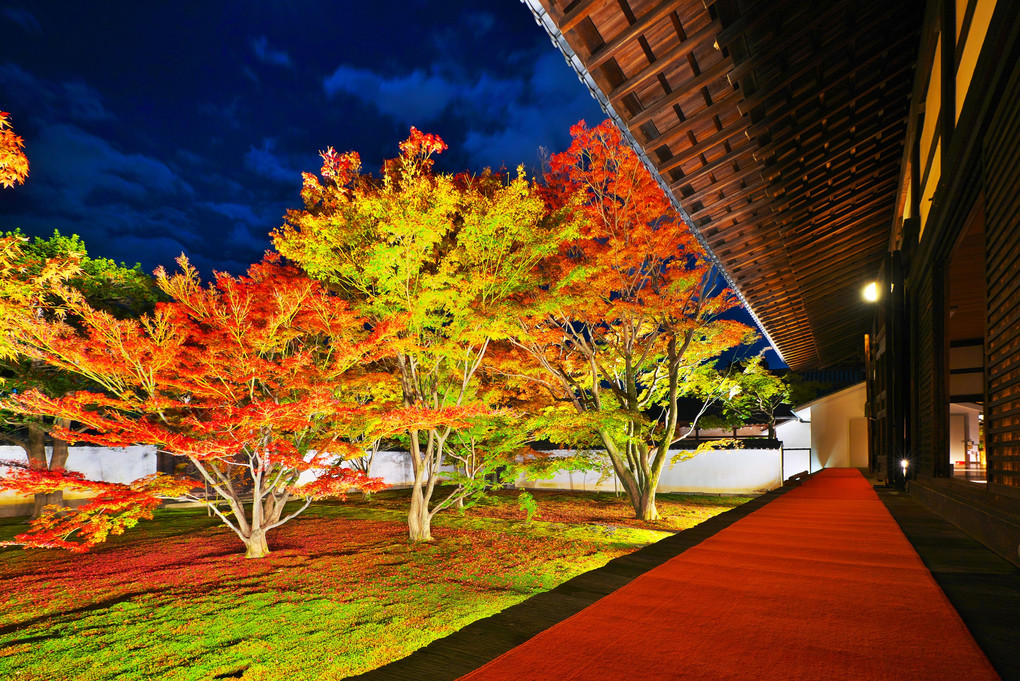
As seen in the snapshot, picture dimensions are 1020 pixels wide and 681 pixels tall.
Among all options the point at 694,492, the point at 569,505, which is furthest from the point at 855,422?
the point at 569,505

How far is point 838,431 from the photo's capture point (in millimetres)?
19234

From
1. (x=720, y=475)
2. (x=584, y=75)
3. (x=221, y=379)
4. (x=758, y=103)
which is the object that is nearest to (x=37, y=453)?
(x=221, y=379)

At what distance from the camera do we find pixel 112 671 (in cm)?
391

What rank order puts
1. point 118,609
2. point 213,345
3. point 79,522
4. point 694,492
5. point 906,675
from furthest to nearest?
point 694,492
point 213,345
point 79,522
point 118,609
point 906,675

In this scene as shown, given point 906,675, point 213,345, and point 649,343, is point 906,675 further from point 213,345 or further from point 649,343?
point 649,343

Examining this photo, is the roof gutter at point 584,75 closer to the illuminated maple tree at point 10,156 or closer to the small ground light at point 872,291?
the illuminated maple tree at point 10,156

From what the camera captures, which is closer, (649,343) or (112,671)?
(112,671)

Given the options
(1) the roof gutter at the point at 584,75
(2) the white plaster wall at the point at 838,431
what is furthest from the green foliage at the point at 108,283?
(2) the white plaster wall at the point at 838,431

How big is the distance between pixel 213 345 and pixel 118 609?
3058 mm

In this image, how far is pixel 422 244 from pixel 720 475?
14098 millimetres

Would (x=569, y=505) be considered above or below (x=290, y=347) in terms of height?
below

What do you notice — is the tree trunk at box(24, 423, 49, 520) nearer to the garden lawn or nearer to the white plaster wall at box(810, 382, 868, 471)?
the garden lawn

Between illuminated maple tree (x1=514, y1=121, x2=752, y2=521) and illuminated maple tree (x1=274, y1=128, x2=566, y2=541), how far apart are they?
148cm

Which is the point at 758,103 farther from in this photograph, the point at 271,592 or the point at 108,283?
the point at 108,283
